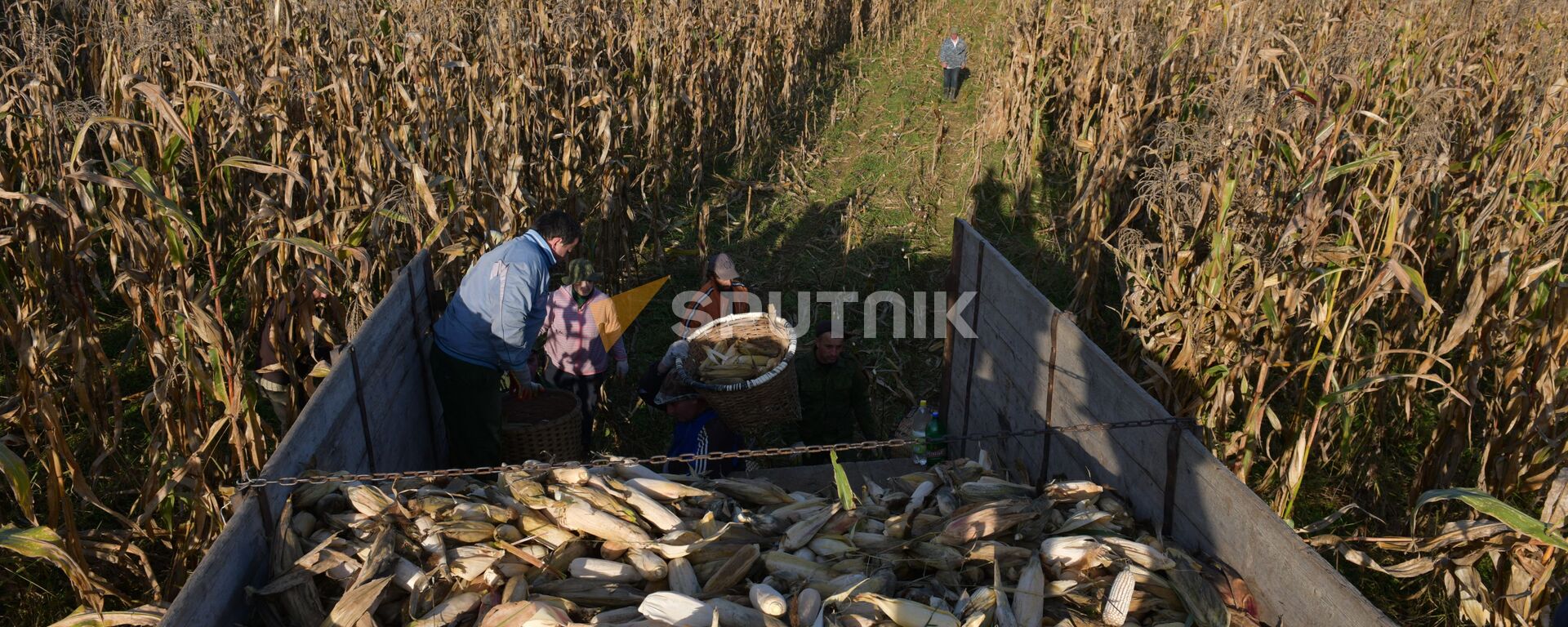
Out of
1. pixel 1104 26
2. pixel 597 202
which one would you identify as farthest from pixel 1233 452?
pixel 1104 26

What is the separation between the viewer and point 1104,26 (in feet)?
27.7

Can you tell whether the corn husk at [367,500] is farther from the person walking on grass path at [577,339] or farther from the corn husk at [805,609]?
the person walking on grass path at [577,339]

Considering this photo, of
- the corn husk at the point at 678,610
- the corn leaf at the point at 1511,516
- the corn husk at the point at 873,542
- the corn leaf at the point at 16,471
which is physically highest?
the corn leaf at the point at 16,471

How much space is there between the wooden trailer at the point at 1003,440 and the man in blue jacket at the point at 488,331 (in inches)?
6.2

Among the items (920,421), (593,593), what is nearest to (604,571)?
(593,593)

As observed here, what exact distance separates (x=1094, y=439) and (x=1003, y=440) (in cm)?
99

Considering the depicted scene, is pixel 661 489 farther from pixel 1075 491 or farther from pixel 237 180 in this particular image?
pixel 237 180

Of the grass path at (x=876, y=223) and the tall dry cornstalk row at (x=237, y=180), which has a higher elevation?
the tall dry cornstalk row at (x=237, y=180)

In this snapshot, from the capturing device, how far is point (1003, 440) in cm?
476

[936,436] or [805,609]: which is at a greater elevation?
[805,609]

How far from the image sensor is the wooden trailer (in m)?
2.58

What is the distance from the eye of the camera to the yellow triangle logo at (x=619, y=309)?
213 inches

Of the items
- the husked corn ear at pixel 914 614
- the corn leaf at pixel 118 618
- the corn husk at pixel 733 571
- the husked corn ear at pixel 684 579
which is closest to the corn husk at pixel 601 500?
the husked corn ear at pixel 684 579

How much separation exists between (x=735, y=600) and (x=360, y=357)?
→ 1690 millimetres
